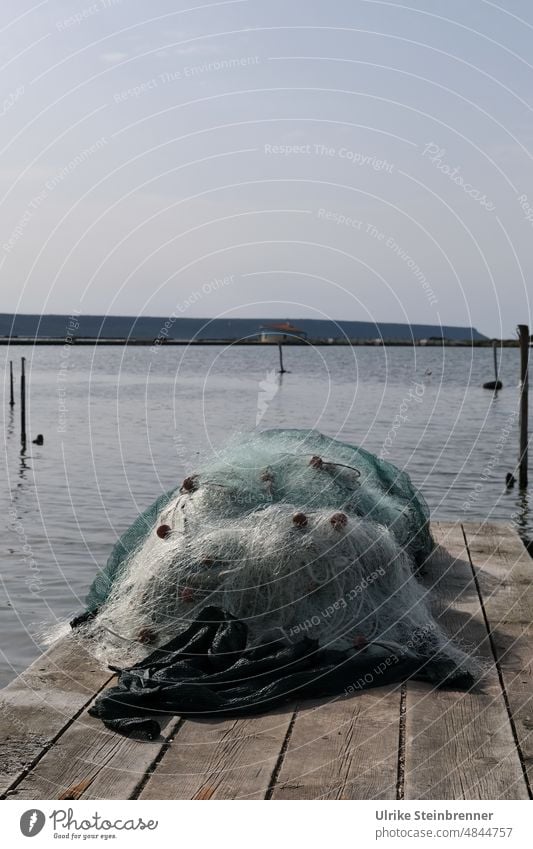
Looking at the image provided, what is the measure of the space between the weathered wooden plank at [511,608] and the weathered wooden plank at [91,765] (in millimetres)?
1604

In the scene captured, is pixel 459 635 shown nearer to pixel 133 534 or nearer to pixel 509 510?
pixel 133 534

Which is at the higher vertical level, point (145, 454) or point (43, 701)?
point (43, 701)

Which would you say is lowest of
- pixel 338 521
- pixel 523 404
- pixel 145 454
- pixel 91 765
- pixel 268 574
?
pixel 145 454

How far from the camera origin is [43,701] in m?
5.17

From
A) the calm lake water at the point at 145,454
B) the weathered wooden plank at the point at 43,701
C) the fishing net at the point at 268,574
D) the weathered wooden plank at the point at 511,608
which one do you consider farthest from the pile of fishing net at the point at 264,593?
the calm lake water at the point at 145,454

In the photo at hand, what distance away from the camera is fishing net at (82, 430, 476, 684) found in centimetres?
584

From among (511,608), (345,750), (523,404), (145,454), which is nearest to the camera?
(345,750)

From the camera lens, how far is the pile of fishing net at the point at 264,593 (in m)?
5.52

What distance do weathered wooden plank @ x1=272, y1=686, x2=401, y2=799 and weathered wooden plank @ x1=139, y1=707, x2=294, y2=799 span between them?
84 millimetres

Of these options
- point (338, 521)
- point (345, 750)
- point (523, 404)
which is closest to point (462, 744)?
point (345, 750)

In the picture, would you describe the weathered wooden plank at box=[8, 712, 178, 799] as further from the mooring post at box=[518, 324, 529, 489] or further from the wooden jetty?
the mooring post at box=[518, 324, 529, 489]

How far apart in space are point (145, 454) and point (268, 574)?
1458 centimetres

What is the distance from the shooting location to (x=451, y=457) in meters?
22.2

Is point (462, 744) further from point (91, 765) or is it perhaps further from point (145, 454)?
point (145, 454)
